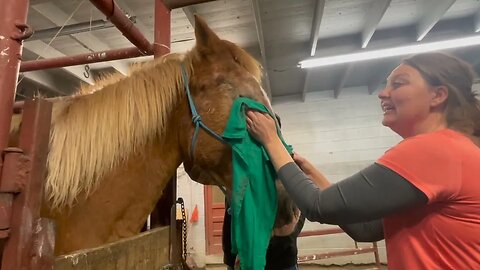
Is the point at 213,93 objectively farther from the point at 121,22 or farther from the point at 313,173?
the point at 121,22

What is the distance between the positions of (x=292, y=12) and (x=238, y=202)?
2871 mm

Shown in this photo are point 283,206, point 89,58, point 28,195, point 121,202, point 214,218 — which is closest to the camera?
point 28,195

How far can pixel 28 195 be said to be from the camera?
549 millimetres

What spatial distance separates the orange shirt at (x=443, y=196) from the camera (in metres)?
0.73

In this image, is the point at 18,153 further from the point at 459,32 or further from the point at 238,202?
the point at 459,32

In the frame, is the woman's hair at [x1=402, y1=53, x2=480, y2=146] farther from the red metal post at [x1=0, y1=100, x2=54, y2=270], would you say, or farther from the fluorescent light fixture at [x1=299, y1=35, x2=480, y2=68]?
the fluorescent light fixture at [x1=299, y1=35, x2=480, y2=68]

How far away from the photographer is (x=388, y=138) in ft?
19.0

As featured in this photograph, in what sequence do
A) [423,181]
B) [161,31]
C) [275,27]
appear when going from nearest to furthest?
[423,181], [161,31], [275,27]

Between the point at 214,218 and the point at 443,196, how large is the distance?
536 centimetres

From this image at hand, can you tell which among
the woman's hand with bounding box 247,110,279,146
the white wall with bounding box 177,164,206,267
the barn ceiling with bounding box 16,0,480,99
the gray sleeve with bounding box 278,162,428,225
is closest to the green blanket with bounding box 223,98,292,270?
the woman's hand with bounding box 247,110,279,146

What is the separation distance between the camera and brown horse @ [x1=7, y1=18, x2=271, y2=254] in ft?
2.84

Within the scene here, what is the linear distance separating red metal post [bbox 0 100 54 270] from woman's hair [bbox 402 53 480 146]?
0.89 m

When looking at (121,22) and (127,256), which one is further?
(121,22)

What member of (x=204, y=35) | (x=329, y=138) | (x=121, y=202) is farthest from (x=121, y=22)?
(x=329, y=138)
